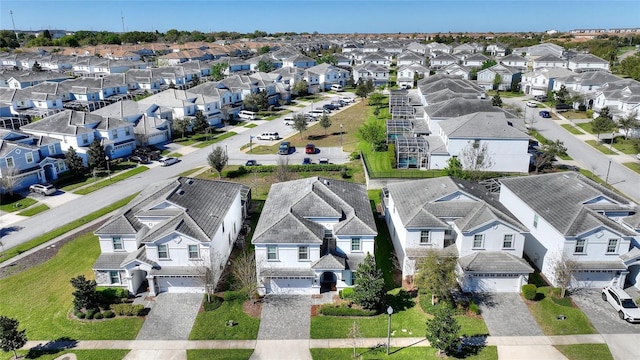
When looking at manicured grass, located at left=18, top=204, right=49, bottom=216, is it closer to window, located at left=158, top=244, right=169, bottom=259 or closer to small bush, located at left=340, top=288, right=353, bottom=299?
window, located at left=158, top=244, right=169, bottom=259

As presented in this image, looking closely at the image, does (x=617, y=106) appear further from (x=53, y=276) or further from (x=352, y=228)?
(x=53, y=276)

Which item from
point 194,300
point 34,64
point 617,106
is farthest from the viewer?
point 34,64

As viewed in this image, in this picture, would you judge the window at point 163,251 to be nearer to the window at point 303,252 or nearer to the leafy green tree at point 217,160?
the window at point 303,252

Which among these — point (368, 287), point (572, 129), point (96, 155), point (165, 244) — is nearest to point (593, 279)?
point (368, 287)

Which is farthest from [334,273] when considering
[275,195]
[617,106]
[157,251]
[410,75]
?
[410,75]

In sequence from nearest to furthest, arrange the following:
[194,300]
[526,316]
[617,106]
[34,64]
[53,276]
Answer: [526,316] → [194,300] → [53,276] → [617,106] → [34,64]

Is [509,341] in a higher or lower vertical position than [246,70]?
lower
